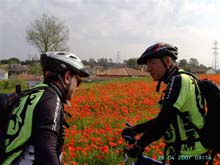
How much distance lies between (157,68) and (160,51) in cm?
17

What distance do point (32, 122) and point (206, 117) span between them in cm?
175

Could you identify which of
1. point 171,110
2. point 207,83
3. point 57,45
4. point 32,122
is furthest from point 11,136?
point 57,45

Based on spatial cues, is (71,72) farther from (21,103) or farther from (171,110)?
(171,110)

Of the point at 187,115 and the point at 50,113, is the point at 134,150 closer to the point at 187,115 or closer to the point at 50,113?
the point at 187,115

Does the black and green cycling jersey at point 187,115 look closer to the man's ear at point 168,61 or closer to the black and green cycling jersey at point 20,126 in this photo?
the man's ear at point 168,61

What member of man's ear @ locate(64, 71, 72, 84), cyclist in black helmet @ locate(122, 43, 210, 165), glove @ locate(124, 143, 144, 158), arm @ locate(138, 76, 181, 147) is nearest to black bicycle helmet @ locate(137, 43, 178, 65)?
cyclist in black helmet @ locate(122, 43, 210, 165)

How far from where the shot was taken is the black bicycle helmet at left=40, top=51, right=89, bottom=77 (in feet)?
8.48

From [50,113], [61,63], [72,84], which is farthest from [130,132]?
[50,113]

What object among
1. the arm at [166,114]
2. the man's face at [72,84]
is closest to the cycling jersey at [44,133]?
the man's face at [72,84]

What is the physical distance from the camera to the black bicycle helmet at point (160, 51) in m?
3.43

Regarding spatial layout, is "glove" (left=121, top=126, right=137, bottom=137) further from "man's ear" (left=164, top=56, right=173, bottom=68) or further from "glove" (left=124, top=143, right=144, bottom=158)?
"man's ear" (left=164, top=56, right=173, bottom=68)

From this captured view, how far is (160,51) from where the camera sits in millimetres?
3432

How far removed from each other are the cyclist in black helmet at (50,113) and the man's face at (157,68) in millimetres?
1033

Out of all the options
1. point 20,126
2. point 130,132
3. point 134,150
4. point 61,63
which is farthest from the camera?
point 130,132
